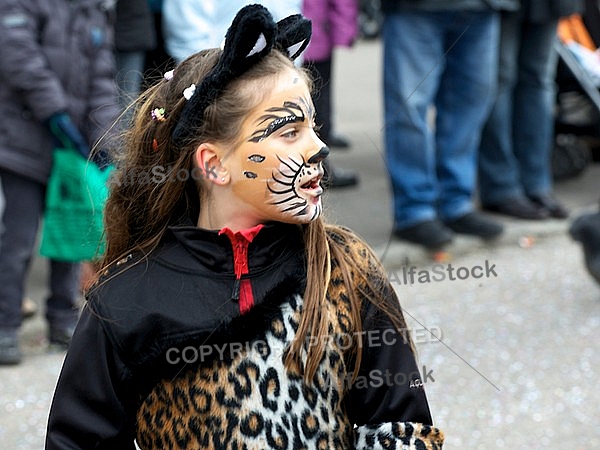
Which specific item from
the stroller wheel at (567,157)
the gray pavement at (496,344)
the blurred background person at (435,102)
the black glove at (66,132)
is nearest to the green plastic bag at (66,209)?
the black glove at (66,132)

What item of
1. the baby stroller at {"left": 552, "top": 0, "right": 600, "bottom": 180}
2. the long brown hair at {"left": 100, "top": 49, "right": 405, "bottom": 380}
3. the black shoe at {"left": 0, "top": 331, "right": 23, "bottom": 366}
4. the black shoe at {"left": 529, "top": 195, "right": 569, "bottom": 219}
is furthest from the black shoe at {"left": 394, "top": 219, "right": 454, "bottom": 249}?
the long brown hair at {"left": 100, "top": 49, "right": 405, "bottom": 380}

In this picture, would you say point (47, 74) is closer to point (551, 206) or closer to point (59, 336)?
point (59, 336)

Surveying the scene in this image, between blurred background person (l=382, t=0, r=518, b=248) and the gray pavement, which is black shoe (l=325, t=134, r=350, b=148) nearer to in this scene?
the gray pavement

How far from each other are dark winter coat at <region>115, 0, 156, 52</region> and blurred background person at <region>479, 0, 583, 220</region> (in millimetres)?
2319

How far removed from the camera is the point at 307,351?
2115 millimetres

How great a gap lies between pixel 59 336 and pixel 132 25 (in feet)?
4.68

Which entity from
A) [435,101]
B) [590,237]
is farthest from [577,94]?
[590,237]

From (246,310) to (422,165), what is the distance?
3.82m

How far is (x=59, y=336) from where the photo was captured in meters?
4.83

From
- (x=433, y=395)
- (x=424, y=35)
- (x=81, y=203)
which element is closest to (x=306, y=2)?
(x=424, y=35)

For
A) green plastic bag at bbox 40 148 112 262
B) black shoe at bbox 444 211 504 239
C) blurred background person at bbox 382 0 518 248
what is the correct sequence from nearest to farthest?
1. green plastic bag at bbox 40 148 112 262
2. blurred background person at bbox 382 0 518 248
3. black shoe at bbox 444 211 504 239

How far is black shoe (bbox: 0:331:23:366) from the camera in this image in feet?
15.3

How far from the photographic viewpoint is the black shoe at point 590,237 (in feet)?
17.1

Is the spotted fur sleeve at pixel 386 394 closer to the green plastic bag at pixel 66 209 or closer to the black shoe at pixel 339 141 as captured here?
the green plastic bag at pixel 66 209
